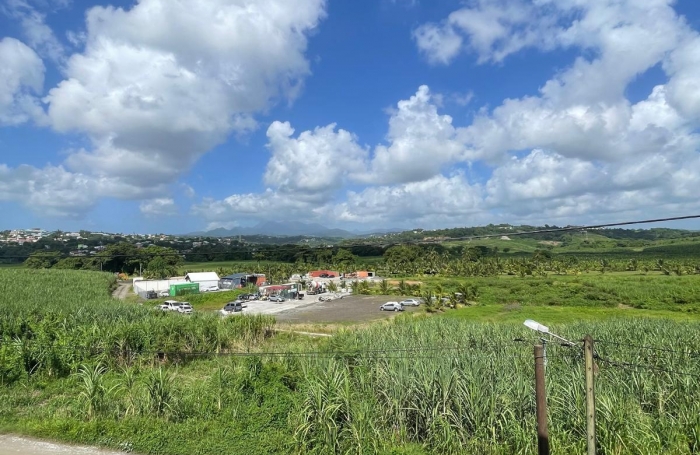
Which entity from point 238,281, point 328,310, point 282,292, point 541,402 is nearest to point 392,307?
point 328,310

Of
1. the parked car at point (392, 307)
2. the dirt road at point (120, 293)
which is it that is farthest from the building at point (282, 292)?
the parked car at point (392, 307)

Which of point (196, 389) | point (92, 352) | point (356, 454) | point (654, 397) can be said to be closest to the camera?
point (356, 454)

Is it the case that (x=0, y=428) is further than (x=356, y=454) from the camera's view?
Yes

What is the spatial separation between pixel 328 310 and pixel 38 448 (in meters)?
35.1

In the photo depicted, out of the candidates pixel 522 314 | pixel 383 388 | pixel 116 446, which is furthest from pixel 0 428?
pixel 522 314

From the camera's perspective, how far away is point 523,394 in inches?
316

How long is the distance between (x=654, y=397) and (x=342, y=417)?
6.58 metres

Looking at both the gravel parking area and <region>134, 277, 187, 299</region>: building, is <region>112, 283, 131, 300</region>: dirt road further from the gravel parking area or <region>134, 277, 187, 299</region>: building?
the gravel parking area

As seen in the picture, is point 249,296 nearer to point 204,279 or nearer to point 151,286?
point 151,286

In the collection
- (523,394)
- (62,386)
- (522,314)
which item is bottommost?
(522,314)

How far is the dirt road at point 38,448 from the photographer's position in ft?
23.0

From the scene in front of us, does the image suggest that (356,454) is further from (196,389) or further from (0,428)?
(0,428)

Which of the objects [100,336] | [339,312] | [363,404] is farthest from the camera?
[339,312]

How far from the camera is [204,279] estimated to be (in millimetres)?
65938
